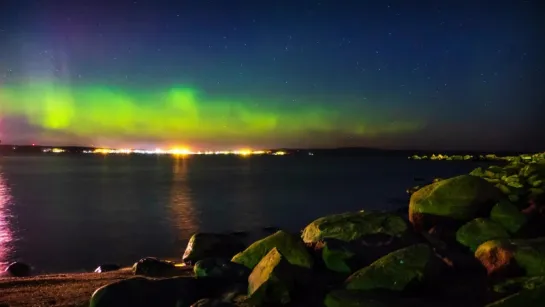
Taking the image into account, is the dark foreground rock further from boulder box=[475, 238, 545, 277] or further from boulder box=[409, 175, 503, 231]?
boulder box=[409, 175, 503, 231]

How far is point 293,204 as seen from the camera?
123 ft

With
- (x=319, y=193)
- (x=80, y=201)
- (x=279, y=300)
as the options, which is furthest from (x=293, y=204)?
(x=279, y=300)

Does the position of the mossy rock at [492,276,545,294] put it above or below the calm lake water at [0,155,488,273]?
above

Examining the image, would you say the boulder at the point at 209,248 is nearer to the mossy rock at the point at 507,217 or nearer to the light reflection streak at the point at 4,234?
the light reflection streak at the point at 4,234

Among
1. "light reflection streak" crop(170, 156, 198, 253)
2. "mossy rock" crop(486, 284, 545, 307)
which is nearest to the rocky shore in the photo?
"mossy rock" crop(486, 284, 545, 307)

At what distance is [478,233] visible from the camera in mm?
11453

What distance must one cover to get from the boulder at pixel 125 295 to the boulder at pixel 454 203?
7.84 metres

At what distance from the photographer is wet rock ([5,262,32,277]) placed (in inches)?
583

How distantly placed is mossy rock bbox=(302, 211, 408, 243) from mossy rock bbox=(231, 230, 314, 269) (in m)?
1.06

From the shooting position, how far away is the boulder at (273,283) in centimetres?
833

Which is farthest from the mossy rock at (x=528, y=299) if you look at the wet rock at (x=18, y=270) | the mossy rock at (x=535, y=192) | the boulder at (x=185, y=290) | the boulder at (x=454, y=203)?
the wet rock at (x=18, y=270)

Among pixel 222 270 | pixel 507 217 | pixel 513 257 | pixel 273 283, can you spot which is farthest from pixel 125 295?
pixel 507 217

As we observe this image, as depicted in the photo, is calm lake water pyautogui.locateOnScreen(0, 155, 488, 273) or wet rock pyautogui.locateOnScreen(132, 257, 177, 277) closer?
wet rock pyautogui.locateOnScreen(132, 257, 177, 277)

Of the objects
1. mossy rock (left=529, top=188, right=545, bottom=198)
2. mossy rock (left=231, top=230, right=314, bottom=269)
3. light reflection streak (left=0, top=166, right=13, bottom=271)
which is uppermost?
mossy rock (left=529, top=188, right=545, bottom=198)
